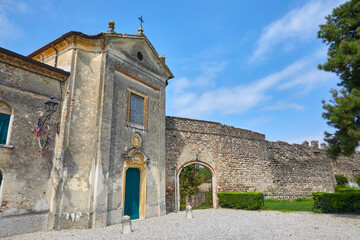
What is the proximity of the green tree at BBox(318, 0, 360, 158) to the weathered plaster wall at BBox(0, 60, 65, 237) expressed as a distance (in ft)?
32.9

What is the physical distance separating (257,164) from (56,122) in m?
12.8

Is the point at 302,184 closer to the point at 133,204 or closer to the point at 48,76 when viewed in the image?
the point at 133,204

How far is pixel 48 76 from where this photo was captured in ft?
26.1

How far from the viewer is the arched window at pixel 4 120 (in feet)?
22.0

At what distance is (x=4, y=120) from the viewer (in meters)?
6.77

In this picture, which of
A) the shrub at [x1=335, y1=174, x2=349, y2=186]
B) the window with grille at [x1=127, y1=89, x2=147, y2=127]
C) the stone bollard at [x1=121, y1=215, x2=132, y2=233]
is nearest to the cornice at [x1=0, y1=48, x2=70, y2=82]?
the window with grille at [x1=127, y1=89, x2=147, y2=127]

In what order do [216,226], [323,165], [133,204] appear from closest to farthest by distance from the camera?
[216,226] < [133,204] < [323,165]

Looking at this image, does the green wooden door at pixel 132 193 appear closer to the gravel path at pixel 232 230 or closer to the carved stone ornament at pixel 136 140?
the gravel path at pixel 232 230

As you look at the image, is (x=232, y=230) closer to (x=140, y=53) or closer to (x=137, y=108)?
(x=137, y=108)

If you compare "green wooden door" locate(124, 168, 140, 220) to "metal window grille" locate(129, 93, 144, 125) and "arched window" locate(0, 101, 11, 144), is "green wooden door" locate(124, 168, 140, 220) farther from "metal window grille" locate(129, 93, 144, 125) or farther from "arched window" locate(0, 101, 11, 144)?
"arched window" locate(0, 101, 11, 144)

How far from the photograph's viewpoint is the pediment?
959 cm

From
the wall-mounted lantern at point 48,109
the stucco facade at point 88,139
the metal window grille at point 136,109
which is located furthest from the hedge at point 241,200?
the wall-mounted lantern at point 48,109

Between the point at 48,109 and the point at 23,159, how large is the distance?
175 cm

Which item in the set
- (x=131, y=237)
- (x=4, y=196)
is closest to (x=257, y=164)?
(x=131, y=237)
